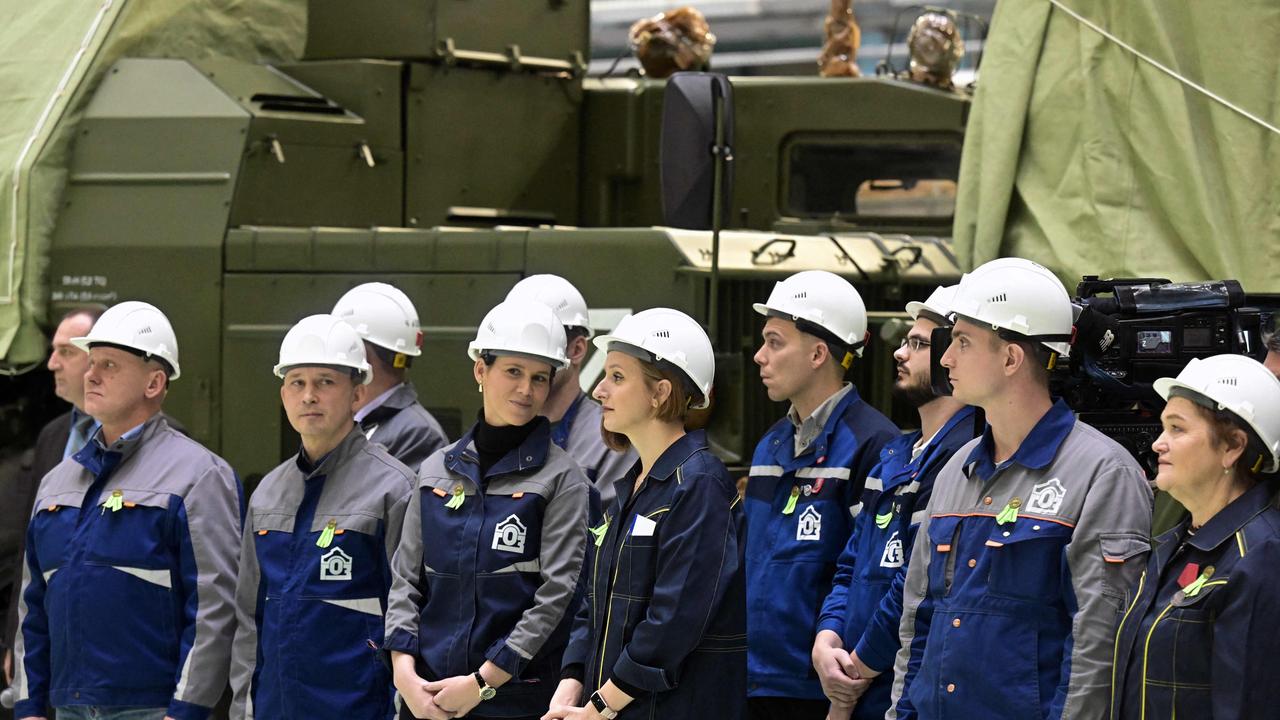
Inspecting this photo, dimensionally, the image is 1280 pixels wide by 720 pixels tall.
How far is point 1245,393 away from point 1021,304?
0.61 m

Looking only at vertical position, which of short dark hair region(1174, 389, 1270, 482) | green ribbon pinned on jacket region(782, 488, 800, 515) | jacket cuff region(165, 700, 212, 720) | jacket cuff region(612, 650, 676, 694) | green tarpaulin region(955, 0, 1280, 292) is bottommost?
jacket cuff region(165, 700, 212, 720)

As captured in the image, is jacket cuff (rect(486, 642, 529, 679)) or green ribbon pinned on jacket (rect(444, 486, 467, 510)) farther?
green ribbon pinned on jacket (rect(444, 486, 467, 510))

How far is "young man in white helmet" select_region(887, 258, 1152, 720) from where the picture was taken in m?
4.09

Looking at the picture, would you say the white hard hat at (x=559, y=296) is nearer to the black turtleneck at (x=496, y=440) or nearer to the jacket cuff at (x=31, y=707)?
the black turtleneck at (x=496, y=440)

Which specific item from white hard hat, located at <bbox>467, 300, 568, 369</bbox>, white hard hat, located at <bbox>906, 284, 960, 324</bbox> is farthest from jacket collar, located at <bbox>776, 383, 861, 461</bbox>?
white hard hat, located at <bbox>467, 300, 568, 369</bbox>

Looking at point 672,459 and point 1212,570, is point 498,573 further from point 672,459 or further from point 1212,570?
point 1212,570

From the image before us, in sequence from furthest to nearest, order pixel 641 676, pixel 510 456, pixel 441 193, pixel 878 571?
pixel 441 193 → pixel 510 456 → pixel 878 571 → pixel 641 676

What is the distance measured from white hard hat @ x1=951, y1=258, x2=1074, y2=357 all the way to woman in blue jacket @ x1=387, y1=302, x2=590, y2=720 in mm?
1322

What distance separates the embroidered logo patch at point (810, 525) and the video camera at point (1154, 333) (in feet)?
2.98

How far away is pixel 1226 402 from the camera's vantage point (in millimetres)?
3910

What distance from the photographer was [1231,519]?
3918 millimetres

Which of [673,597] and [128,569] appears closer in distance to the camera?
[673,597]

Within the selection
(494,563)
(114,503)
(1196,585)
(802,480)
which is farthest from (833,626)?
(114,503)

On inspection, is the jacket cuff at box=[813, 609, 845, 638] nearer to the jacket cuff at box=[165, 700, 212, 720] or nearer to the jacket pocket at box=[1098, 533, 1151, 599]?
the jacket pocket at box=[1098, 533, 1151, 599]
